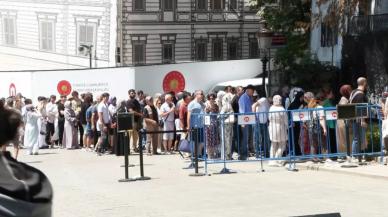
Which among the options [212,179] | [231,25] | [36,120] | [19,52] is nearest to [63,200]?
[212,179]

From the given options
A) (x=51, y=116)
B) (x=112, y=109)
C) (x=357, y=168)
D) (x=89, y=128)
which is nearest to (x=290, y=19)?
(x=51, y=116)

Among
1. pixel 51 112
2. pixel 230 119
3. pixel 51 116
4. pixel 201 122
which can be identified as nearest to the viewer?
pixel 201 122

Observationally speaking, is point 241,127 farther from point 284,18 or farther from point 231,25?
point 231,25

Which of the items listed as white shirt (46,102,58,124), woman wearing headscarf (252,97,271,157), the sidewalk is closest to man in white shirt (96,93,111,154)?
white shirt (46,102,58,124)

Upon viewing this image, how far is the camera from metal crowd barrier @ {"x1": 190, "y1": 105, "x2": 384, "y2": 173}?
18438 millimetres

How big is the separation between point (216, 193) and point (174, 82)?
18886 millimetres

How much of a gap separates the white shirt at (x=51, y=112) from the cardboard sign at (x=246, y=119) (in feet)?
37.8

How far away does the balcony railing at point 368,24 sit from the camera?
28078 millimetres

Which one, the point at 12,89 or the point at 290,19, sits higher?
the point at 290,19

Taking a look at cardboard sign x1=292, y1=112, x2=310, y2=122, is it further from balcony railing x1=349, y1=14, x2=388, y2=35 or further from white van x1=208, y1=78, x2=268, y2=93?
white van x1=208, y1=78, x2=268, y2=93

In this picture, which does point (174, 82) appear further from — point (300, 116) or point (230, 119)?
point (300, 116)

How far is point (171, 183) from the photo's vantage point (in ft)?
54.3

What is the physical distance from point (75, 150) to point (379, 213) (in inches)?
648

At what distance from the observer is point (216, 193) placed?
14828 millimetres
